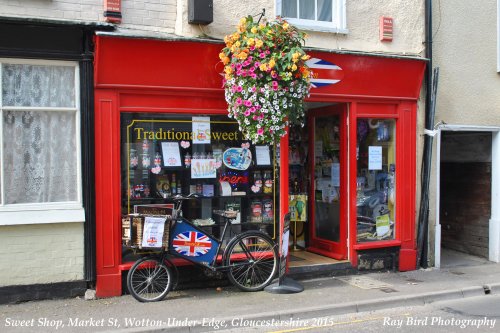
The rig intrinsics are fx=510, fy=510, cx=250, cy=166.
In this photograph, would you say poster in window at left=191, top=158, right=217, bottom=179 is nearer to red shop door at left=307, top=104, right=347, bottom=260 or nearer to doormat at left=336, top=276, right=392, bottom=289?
red shop door at left=307, top=104, right=347, bottom=260

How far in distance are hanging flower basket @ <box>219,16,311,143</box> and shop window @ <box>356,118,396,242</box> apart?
2.24 m

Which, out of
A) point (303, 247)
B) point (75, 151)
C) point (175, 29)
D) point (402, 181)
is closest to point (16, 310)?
point (75, 151)

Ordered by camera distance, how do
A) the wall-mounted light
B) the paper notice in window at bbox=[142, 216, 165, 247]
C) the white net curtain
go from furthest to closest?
the wall-mounted light, the white net curtain, the paper notice in window at bbox=[142, 216, 165, 247]

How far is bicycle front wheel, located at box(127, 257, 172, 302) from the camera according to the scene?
6578 millimetres

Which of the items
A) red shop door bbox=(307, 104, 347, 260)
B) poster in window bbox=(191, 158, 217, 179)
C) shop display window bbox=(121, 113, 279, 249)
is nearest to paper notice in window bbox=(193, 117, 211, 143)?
shop display window bbox=(121, 113, 279, 249)

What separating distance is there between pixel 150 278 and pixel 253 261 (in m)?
1.48

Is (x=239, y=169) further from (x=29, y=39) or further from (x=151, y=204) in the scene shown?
(x=29, y=39)

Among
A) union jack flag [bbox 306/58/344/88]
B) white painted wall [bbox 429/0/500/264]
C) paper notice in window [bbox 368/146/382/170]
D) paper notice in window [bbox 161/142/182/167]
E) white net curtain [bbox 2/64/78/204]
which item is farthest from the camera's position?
white painted wall [bbox 429/0/500/264]

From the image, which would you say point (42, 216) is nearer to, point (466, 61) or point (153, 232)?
point (153, 232)

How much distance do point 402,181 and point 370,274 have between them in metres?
1.65

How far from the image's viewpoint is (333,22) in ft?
27.1

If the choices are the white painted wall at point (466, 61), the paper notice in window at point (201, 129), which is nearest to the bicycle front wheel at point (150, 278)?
the paper notice in window at point (201, 129)

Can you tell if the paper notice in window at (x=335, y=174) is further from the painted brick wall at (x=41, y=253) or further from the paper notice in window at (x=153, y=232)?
the painted brick wall at (x=41, y=253)

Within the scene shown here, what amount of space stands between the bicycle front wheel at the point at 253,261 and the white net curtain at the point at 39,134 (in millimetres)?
2365
